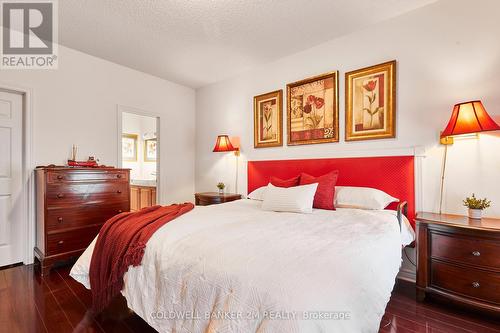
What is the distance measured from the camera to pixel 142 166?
19.5ft

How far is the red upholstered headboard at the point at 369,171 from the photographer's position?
7.96ft

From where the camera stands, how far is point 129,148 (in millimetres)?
5961

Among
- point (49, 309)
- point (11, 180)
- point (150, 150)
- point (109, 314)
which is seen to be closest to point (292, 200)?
point (109, 314)

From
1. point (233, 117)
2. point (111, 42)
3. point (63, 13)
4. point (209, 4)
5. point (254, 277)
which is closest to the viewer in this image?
point (254, 277)

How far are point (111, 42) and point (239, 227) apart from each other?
2.87 metres

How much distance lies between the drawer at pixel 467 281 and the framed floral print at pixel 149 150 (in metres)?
5.34

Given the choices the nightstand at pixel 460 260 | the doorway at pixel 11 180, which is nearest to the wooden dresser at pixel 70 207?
the doorway at pixel 11 180

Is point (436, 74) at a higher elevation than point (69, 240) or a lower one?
higher

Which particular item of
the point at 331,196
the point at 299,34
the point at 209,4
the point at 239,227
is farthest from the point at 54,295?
the point at 299,34

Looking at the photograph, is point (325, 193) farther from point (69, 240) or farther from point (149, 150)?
point (149, 150)

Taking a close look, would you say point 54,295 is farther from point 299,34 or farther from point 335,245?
point 299,34

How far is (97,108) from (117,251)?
8.46ft

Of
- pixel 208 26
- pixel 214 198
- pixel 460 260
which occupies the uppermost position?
pixel 208 26

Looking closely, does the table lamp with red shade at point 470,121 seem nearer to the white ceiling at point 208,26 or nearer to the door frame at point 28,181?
the white ceiling at point 208,26
